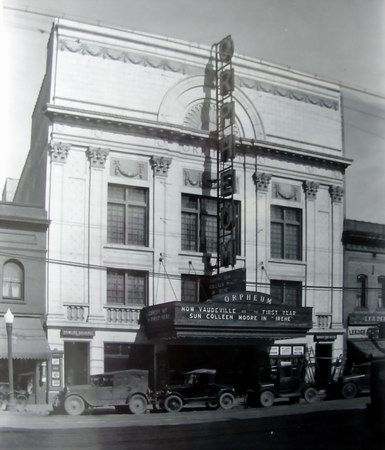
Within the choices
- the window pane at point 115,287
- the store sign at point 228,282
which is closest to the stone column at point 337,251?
the store sign at point 228,282

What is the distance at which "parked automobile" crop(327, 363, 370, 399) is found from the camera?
39.6 feet

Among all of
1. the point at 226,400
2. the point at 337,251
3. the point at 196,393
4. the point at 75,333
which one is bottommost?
the point at 226,400

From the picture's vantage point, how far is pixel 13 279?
10414mm

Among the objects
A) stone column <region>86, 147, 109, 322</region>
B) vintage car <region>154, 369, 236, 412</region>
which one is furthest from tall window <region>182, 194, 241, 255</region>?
vintage car <region>154, 369, 236, 412</region>

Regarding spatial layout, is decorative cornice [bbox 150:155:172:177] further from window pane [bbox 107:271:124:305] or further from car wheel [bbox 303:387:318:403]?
car wheel [bbox 303:387:318:403]

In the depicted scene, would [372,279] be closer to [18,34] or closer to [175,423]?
[175,423]

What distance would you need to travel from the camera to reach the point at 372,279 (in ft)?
41.7

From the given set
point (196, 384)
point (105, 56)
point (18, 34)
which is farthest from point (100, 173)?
point (196, 384)

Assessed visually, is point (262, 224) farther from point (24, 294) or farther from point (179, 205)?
point (24, 294)

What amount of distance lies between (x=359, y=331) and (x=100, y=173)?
5.55m

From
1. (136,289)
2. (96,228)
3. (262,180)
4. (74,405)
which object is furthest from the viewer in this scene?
(262,180)

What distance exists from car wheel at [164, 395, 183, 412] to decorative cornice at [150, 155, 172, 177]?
13.3ft

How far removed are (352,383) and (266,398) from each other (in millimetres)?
1727

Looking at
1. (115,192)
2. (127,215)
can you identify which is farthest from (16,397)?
(115,192)
